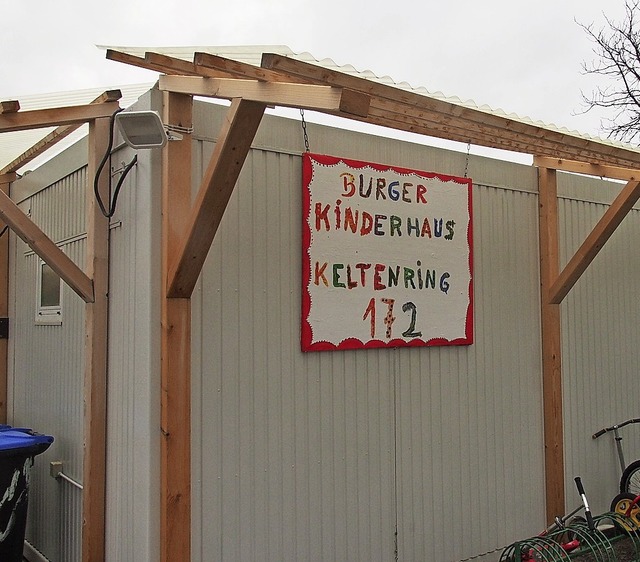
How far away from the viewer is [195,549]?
3.17m

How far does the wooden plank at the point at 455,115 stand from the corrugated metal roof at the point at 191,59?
0.17 metres

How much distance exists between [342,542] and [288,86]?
250 cm

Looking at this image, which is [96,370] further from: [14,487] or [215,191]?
[215,191]

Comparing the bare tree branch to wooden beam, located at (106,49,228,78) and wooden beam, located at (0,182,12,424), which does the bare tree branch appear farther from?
wooden beam, located at (106,49,228,78)

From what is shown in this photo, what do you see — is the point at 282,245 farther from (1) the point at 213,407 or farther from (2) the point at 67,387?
(2) the point at 67,387

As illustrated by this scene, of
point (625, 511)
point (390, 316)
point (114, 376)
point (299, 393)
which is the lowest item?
point (625, 511)

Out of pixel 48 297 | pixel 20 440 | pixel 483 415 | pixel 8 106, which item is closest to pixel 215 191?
pixel 8 106

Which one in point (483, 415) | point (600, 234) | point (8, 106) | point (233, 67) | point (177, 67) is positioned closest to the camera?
point (233, 67)

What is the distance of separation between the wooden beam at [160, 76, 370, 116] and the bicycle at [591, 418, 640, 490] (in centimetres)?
395

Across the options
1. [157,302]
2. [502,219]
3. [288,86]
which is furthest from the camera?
[502,219]

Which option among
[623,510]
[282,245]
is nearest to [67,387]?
[282,245]

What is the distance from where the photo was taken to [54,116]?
3361 millimetres

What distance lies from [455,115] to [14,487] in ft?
10.0

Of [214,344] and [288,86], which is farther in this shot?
[214,344]
